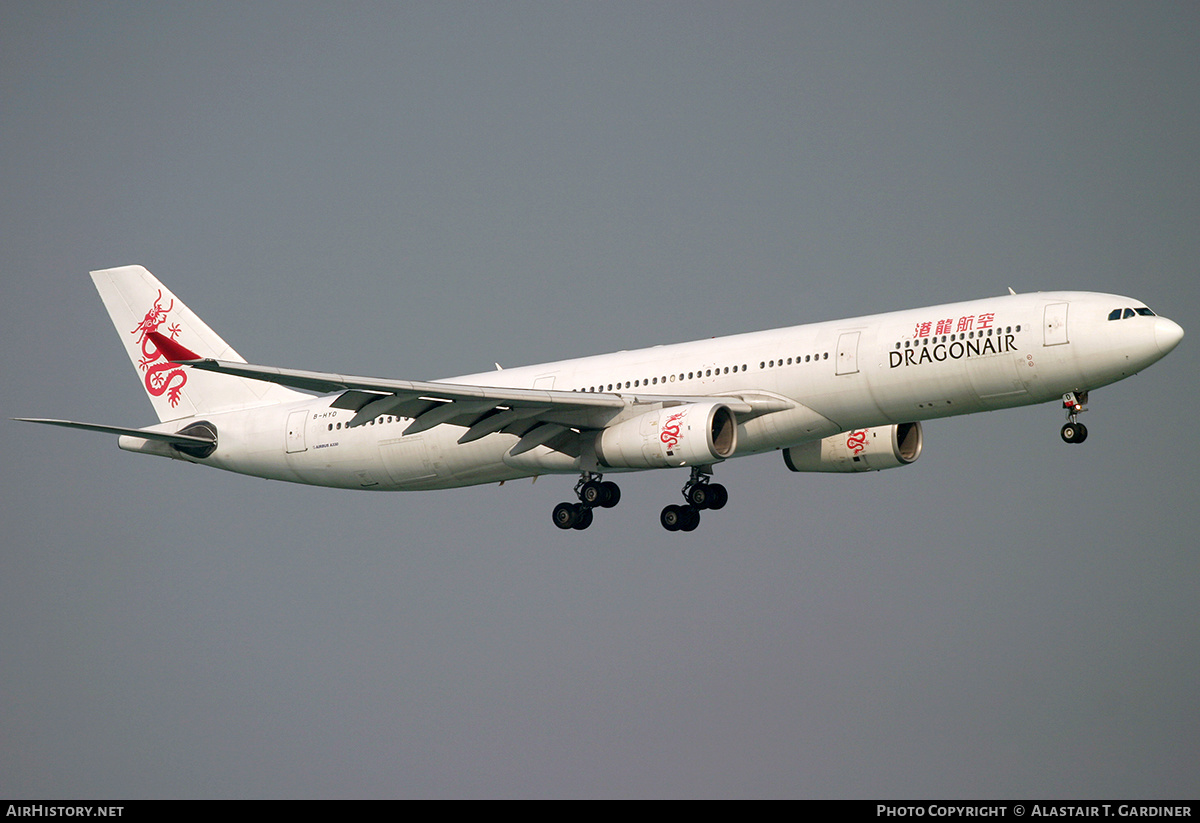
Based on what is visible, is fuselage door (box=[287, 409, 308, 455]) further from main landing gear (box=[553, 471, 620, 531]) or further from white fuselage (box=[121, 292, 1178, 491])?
main landing gear (box=[553, 471, 620, 531])

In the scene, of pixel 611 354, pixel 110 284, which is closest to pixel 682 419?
pixel 611 354

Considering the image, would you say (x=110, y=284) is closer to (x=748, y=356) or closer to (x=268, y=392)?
(x=268, y=392)

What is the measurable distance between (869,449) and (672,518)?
20.6 ft

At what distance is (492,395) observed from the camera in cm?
4288

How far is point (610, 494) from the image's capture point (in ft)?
153

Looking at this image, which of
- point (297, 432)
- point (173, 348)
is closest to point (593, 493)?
point (297, 432)

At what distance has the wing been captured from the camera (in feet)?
140

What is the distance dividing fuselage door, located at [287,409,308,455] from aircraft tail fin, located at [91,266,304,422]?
1.82 meters

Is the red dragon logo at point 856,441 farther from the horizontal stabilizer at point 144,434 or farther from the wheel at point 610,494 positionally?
the horizontal stabilizer at point 144,434

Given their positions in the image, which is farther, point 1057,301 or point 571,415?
point 571,415

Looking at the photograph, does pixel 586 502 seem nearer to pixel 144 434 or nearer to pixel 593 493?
pixel 593 493

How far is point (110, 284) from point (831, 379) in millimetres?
26582
